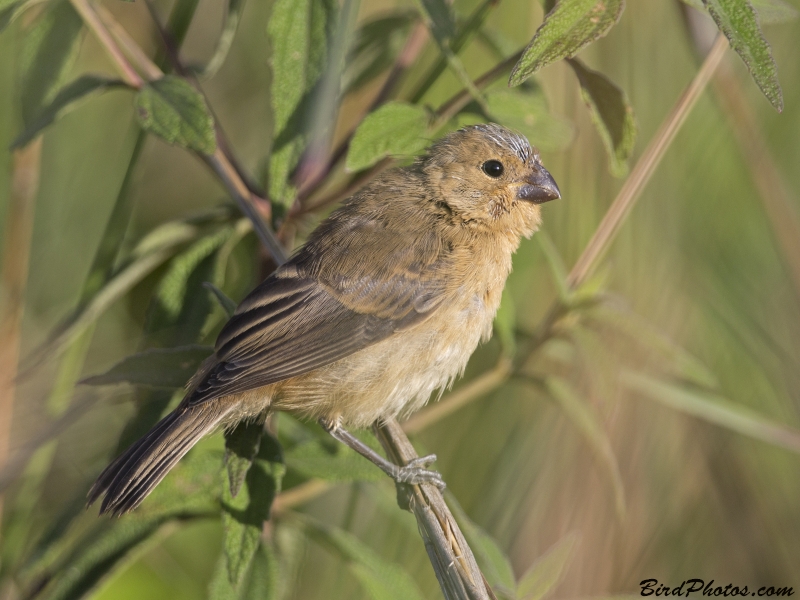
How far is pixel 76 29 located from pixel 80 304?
862mm

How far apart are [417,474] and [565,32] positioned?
1.31 metres

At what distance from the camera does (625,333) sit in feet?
10.7

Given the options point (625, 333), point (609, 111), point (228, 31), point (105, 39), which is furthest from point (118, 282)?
point (625, 333)

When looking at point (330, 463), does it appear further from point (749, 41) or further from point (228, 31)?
point (749, 41)

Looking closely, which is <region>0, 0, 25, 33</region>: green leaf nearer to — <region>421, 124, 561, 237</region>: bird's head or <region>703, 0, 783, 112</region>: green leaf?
<region>421, 124, 561, 237</region>: bird's head

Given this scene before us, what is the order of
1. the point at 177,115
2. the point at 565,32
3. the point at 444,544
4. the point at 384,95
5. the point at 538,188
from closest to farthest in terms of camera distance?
1. the point at 565,32
2. the point at 444,544
3. the point at 177,115
4. the point at 384,95
5. the point at 538,188

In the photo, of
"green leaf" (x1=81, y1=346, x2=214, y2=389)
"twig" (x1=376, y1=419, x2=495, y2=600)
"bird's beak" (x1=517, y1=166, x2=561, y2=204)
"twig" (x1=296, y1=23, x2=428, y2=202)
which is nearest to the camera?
"twig" (x1=376, y1=419, x2=495, y2=600)

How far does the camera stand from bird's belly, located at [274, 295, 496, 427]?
2.66 m

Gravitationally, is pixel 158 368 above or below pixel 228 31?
below

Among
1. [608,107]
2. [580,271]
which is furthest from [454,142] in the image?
[608,107]

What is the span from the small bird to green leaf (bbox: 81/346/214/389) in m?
0.07

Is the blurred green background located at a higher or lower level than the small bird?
lower

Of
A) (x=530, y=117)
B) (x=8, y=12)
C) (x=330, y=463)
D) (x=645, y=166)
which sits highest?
(x=8, y=12)

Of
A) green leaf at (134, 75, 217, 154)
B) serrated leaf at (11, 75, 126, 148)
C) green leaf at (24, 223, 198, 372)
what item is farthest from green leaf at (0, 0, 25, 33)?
green leaf at (24, 223, 198, 372)
